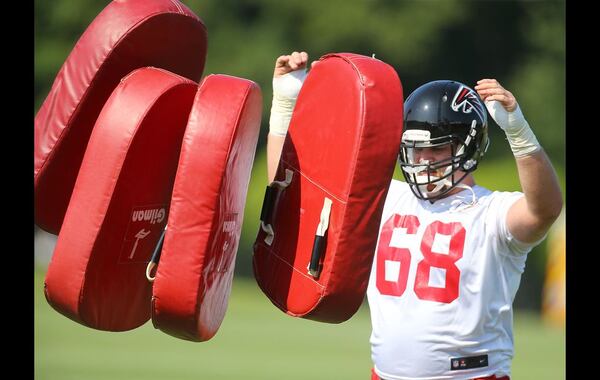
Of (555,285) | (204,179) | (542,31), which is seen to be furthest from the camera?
(542,31)

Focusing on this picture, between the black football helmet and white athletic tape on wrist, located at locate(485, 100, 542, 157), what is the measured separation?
1.04ft

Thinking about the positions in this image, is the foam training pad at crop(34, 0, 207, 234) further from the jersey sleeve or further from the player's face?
the jersey sleeve

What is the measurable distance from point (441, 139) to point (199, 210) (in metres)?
1.20

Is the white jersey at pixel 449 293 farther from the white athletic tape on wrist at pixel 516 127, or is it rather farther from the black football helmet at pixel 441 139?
the white athletic tape on wrist at pixel 516 127

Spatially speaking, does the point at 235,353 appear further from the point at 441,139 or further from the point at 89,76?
the point at 89,76

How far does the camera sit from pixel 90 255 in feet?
11.2

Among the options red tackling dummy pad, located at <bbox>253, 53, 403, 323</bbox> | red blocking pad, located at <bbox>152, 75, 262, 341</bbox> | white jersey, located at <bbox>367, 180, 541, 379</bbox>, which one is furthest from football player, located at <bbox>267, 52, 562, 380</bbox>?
red blocking pad, located at <bbox>152, 75, 262, 341</bbox>

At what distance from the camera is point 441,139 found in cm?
400

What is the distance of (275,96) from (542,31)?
64.9ft

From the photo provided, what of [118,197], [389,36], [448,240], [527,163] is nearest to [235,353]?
[448,240]

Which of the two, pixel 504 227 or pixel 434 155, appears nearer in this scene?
pixel 504 227

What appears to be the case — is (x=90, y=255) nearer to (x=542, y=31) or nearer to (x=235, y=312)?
(x=235, y=312)

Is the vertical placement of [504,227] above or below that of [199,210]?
below

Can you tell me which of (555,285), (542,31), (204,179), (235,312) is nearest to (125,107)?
(204,179)
